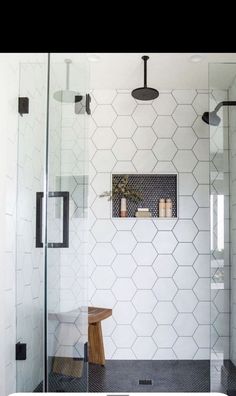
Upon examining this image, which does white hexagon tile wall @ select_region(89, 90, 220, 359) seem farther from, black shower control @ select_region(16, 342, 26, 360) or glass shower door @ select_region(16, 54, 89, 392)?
black shower control @ select_region(16, 342, 26, 360)

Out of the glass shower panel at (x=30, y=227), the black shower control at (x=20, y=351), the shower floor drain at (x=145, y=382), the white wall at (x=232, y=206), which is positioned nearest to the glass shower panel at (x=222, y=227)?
the white wall at (x=232, y=206)

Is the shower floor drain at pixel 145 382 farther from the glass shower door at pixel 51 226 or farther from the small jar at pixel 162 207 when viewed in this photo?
the small jar at pixel 162 207

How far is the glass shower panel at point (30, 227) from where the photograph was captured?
248 centimetres

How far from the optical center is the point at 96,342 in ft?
11.6

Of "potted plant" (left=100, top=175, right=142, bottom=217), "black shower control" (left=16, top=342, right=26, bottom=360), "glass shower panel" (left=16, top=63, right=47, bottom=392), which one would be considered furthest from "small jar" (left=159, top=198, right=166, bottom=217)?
"black shower control" (left=16, top=342, right=26, bottom=360)

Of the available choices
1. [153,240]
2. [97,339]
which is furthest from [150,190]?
[97,339]

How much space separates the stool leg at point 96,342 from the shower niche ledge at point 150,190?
1.02 metres

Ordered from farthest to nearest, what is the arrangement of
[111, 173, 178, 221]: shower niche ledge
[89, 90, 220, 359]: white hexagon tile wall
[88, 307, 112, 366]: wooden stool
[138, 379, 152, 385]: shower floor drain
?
[111, 173, 178, 221]: shower niche ledge, [89, 90, 220, 359]: white hexagon tile wall, [88, 307, 112, 366]: wooden stool, [138, 379, 152, 385]: shower floor drain

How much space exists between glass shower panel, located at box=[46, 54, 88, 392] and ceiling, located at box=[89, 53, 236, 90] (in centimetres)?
64

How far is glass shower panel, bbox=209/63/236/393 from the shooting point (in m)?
2.48

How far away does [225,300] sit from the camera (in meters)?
2.55

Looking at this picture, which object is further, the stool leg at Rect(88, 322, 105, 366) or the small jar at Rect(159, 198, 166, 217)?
the small jar at Rect(159, 198, 166, 217)
